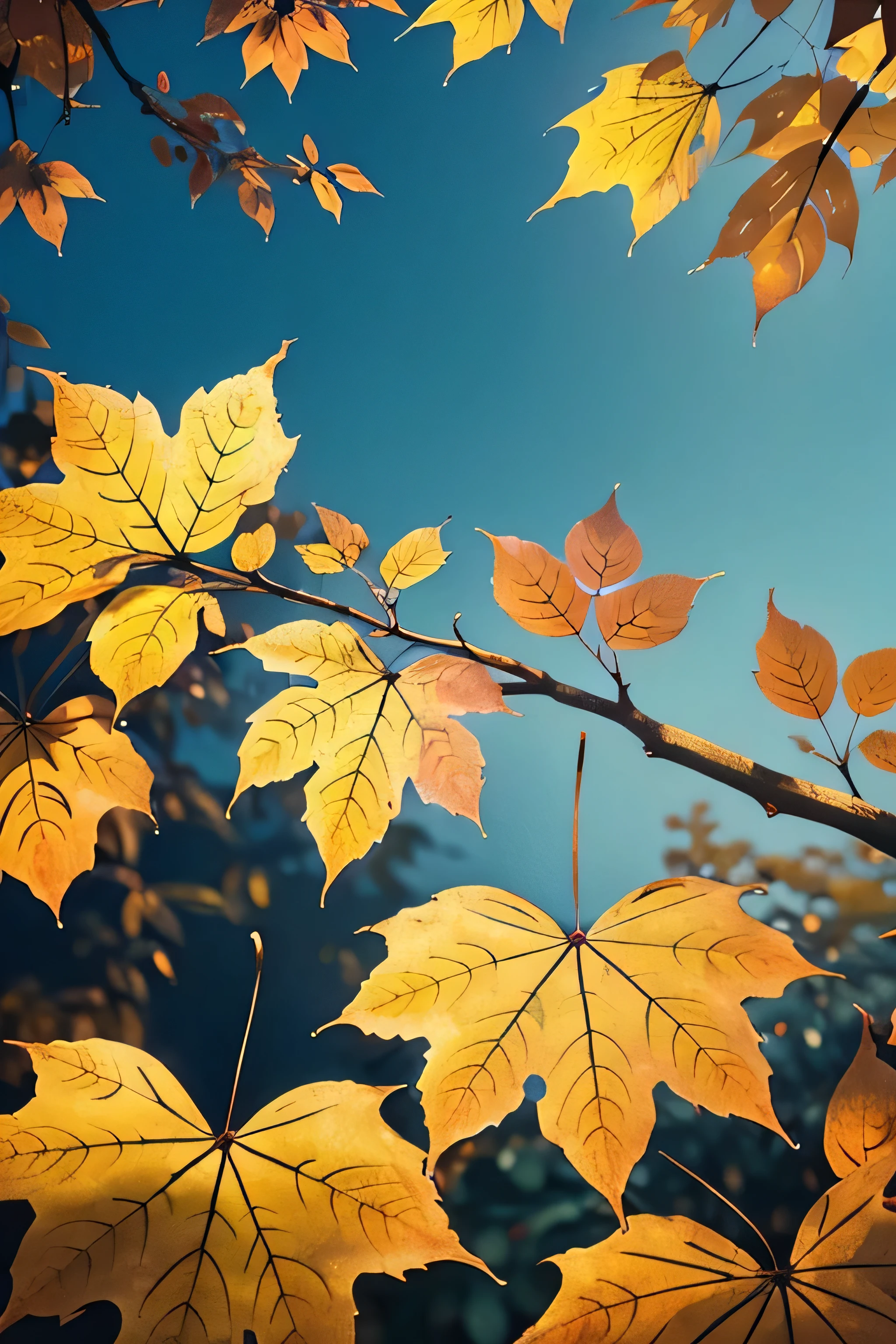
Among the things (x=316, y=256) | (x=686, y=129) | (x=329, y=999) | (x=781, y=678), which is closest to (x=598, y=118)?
(x=686, y=129)

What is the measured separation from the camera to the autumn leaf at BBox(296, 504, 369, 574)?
0.38 m

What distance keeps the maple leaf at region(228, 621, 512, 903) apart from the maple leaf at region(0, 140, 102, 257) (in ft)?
1.26

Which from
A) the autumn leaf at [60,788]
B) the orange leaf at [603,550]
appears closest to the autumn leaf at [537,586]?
the orange leaf at [603,550]

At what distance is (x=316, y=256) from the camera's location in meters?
0.45

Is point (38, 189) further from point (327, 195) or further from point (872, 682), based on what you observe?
point (872, 682)

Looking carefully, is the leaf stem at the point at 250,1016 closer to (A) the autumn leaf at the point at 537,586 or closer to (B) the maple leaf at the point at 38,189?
(A) the autumn leaf at the point at 537,586

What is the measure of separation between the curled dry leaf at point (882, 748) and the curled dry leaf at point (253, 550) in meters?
0.35

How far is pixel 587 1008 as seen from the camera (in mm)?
305

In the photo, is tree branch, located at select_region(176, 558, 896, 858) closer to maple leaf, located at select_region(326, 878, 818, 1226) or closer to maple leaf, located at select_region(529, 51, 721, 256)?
maple leaf, located at select_region(326, 878, 818, 1226)

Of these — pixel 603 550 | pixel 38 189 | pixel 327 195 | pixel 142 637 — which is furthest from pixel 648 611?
pixel 38 189

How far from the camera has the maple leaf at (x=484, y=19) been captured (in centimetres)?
36

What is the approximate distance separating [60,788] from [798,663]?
0.42 m

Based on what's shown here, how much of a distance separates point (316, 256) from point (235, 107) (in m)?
0.13

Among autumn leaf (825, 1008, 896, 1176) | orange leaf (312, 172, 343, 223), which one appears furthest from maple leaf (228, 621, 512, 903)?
orange leaf (312, 172, 343, 223)
